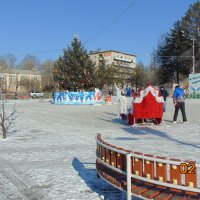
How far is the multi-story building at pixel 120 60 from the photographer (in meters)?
100

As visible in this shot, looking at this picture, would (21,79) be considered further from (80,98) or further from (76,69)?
(80,98)

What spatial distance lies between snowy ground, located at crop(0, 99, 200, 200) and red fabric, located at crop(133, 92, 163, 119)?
793 millimetres

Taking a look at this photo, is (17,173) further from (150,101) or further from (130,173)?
(150,101)

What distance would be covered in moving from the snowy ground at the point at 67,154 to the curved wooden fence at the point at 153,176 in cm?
83

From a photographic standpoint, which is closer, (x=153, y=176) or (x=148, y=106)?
(x=153, y=176)

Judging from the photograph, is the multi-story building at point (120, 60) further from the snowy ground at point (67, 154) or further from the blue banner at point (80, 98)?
the snowy ground at point (67, 154)

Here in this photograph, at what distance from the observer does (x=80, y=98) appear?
3831 centimetres

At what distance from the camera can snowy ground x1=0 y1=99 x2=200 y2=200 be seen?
260 inches

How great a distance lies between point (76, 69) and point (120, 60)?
100236 mm

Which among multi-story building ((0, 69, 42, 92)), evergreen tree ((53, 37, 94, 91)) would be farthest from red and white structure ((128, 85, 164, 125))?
multi-story building ((0, 69, 42, 92))

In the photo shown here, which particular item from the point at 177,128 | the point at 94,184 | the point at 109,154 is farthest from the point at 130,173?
the point at 177,128

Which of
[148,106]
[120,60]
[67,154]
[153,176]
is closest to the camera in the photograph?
[153,176]

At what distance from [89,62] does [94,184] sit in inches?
1676
